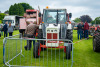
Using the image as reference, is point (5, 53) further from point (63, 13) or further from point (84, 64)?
point (63, 13)

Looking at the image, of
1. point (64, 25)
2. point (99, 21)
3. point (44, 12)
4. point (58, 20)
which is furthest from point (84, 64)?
point (99, 21)

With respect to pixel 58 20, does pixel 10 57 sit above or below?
below

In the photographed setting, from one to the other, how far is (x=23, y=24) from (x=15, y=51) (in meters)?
10.9

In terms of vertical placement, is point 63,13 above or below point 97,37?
above

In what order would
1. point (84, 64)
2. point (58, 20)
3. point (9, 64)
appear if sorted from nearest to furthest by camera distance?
1. point (9, 64)
2. point (84, 64)
3. point (58, 20)

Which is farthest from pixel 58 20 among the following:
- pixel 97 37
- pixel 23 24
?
pixel 23 24

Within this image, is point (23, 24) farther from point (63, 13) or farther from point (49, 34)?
point (49, 34)

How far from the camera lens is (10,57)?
6.89m

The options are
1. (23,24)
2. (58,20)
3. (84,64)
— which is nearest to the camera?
(84,64)

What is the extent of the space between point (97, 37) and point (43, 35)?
289 centimetres

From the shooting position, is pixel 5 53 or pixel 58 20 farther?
pixel 58 20

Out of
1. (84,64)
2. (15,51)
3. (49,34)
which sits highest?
(49,34)

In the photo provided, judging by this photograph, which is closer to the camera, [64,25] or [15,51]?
[15,51]

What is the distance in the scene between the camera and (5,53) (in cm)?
656
